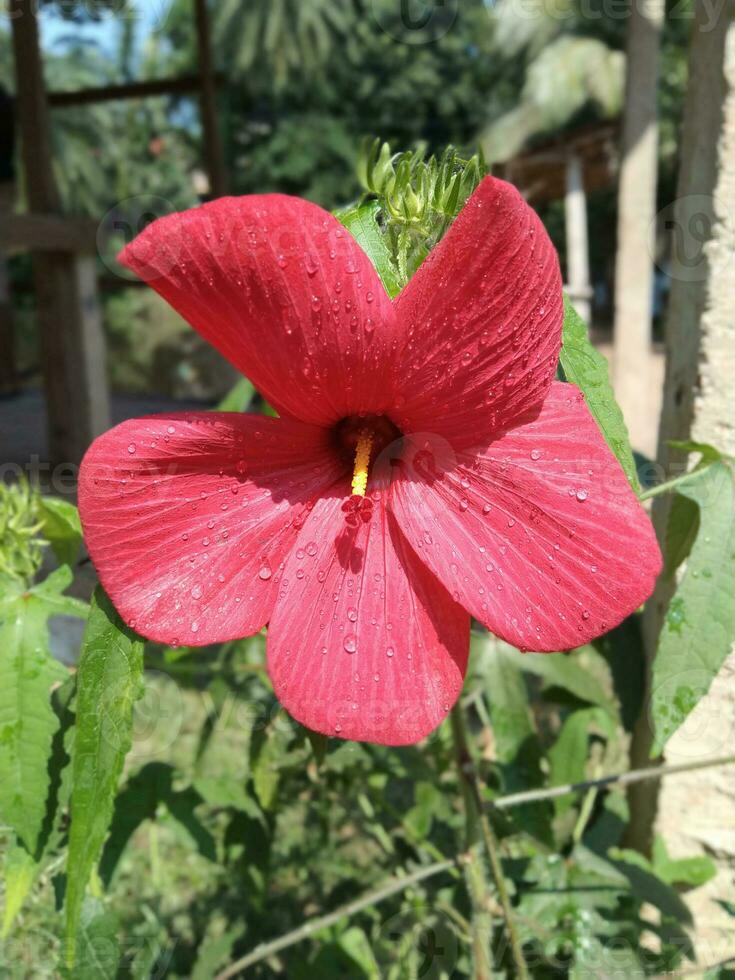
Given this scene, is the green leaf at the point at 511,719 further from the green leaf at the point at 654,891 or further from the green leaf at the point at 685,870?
the green leaf at the point at 685,870

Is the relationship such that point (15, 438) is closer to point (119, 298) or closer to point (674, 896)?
point (674, 896)

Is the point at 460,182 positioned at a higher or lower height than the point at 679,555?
higher

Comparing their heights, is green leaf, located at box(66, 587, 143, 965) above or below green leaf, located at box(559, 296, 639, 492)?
below

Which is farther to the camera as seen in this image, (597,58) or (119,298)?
(597,58)

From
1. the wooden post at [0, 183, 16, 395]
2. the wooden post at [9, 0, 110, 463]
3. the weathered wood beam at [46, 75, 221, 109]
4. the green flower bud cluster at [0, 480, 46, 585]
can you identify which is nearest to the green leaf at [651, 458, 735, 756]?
the green flower bud cluster at [0, 480, 46, 585]

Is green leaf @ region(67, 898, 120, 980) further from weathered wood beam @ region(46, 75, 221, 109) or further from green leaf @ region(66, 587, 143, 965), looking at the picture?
weathered wood beam @ region(46, 75, 221, 109)

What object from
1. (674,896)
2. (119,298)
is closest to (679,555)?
(674,896)
